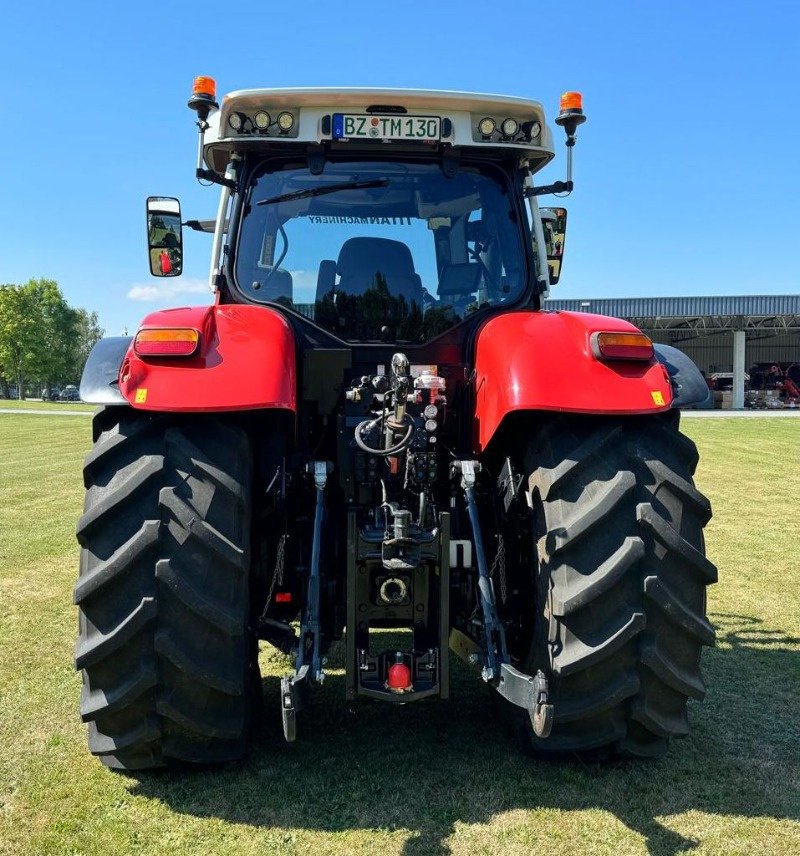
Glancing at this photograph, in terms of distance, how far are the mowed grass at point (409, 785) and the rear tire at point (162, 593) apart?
26 centimetres

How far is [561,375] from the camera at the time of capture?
305 centimetres

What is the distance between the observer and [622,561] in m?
2.86

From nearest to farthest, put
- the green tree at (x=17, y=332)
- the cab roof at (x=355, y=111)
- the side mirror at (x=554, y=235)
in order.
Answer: the cab roof at (x=355, y=111), the side mirror at (x=554, y=235), the green tree at (x=17, y=332)

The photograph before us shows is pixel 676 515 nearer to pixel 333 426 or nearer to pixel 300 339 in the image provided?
pixel 333 426

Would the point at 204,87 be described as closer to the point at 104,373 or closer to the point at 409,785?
the point at 104,373

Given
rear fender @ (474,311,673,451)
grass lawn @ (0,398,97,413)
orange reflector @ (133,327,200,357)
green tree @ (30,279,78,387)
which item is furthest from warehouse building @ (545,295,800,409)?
green tree @ (30,279,78,387)

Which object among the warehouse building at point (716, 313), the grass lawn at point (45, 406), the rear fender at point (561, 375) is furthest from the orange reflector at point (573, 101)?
the grass lawn at point (45, 406)

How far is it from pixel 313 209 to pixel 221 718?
7.70 feet

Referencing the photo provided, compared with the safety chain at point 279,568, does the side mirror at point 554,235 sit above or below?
above

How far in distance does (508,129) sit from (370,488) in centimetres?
189

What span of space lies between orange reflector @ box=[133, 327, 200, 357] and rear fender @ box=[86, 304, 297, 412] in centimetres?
4

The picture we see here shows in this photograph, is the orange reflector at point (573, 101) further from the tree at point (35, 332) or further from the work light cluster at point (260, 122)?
the tree at point (35, 332)

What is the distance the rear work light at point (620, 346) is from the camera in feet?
10.2

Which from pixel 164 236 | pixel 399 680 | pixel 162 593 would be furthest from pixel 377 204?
pixel 399 680
